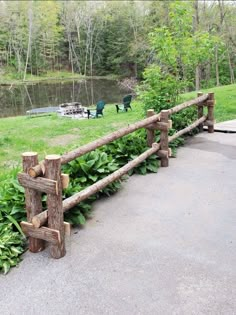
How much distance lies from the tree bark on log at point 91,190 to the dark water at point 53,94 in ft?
58.0

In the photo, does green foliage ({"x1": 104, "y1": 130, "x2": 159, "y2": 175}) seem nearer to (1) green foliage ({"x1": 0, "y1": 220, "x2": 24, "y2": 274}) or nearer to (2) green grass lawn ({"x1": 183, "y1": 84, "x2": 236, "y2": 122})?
(1) green foliage ({"x1": 0, "y1": 220, "x2": 24, "y2": 274})

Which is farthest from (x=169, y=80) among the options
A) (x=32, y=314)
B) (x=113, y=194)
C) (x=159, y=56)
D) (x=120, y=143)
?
(x=32, y=314)

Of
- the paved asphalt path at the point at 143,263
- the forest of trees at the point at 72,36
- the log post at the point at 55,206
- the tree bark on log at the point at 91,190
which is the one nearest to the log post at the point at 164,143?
the tree bark on log at the point at 91,190

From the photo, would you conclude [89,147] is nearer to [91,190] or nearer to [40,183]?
[91,190]

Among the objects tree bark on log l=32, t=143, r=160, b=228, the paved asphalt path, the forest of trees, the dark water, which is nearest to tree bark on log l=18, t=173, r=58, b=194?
tree bark on log l=32, t=143, r=160, b=228

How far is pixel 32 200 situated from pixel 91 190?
72 centimetres

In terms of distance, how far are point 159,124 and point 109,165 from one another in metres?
1.22

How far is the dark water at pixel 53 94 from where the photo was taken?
976 inches

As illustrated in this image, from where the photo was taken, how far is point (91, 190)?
355cm

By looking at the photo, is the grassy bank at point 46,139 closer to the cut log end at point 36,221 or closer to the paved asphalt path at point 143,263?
the paved asphalt path at point 143,263

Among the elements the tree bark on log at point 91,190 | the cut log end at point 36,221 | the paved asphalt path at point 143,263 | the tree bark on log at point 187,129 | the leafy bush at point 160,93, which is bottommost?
the paved asphalt path at point 143,263

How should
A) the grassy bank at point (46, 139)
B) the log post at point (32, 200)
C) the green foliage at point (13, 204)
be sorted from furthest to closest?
the grassy bank at point (46, 139)
the green foliage at point (13, 204)
the log post at point (32, 200)

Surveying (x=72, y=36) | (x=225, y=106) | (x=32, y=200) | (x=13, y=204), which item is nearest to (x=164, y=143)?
(x=13, y=204)

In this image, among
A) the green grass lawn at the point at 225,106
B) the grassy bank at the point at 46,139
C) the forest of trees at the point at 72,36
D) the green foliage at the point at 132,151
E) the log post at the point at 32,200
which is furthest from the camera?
the forest of trees at the point at 72,36
